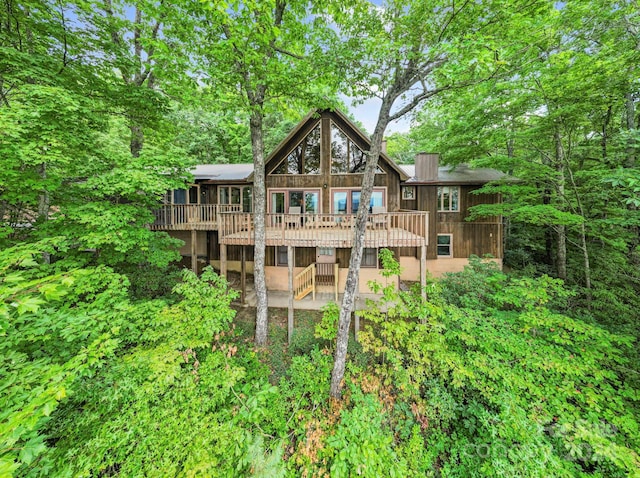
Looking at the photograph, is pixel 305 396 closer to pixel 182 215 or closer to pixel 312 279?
pixel 312 279

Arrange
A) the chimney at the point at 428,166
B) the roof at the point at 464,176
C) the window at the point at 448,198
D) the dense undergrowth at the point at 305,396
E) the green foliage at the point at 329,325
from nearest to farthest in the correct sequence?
1. the dense undergrowth at the point at 305,396
2. the green foliage at the point at 329,325
3. the roof at the point at 464,176
4. the chimney at the point at 428,166
5. the window at the point at 448,198

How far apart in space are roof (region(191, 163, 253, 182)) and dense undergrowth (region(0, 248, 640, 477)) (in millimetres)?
7094

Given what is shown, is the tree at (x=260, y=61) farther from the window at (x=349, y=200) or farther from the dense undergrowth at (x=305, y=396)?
the window at (x=349, y=200)

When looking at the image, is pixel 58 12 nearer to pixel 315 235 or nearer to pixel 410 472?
pixel 315 235

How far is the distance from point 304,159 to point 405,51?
6.31m

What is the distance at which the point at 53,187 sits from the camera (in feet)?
16.6

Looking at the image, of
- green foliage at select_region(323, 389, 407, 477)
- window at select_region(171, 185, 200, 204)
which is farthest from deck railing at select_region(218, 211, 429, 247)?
window at select_region(171, 185, 200, 204)

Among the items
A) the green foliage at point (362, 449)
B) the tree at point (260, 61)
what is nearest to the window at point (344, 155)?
the tree at point (260, 61)

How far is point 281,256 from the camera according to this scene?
1095 centimetres

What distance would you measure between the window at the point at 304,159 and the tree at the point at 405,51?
15.8 ft

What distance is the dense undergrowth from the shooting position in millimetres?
3889

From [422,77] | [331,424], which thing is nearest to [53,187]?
[331,424]

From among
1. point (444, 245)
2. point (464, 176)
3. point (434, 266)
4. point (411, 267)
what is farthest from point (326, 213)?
point (464, 176)

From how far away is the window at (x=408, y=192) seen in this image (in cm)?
1239
